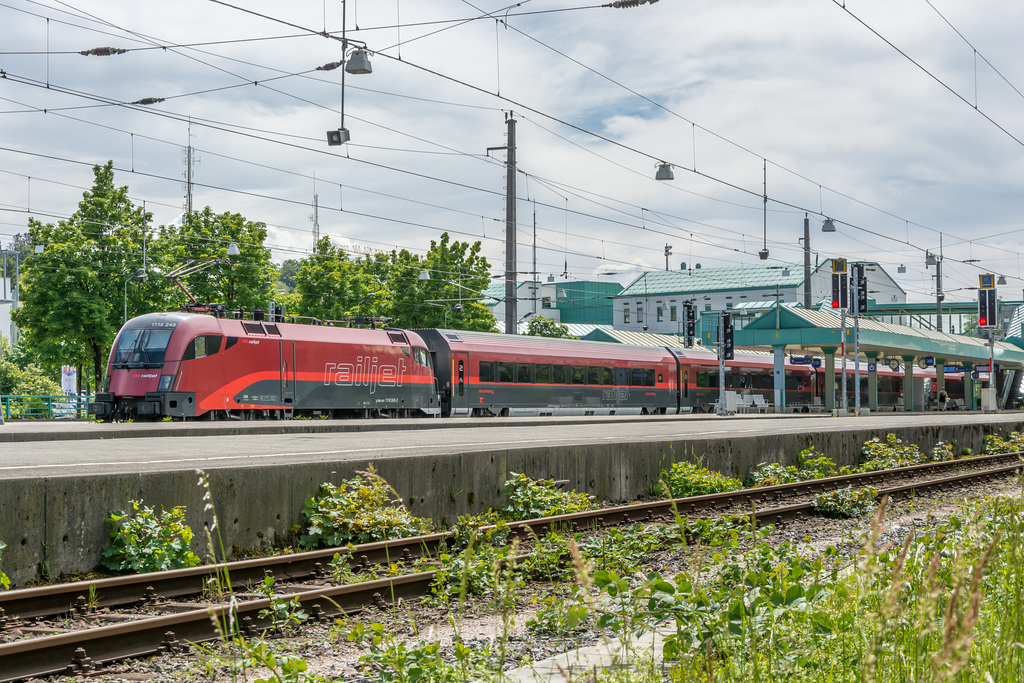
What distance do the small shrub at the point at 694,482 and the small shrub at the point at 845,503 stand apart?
5.63ft

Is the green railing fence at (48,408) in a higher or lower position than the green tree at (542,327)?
lower

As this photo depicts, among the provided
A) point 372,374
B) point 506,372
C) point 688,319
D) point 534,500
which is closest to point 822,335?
point 688,319

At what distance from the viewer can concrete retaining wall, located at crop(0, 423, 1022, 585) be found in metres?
7.62

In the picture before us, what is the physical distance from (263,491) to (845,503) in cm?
811

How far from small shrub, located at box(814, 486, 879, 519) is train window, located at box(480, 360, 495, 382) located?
2156 centimetres

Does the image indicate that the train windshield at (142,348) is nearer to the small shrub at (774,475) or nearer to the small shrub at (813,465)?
the small shrub at (774,475)

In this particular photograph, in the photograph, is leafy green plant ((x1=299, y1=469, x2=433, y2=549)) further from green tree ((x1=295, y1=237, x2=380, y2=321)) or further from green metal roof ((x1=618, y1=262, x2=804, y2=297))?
green metal roof ((x1=618, y1=262, x2=804, y2=297))

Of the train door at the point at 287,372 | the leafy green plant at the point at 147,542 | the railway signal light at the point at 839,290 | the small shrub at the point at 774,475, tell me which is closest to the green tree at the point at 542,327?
the railway signal light at the point at 839,290

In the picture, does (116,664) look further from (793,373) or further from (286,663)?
(793,373)

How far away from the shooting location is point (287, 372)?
2773 cm

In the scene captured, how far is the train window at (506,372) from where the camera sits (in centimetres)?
3494

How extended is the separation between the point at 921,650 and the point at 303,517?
7.37 meters

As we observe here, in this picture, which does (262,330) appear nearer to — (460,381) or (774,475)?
(460,381)

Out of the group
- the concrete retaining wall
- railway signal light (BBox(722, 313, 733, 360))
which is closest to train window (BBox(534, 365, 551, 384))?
railway signal light (BBox(722, 313, 733, 360))
